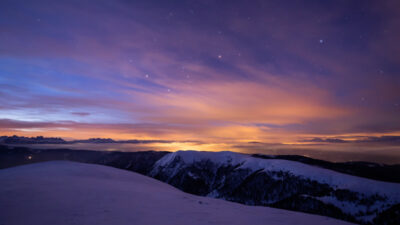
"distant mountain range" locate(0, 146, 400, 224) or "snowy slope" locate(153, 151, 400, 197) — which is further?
"snowy slope" locate(153, 151, 400, 197)

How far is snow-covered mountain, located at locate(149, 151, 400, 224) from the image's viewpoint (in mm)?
75812

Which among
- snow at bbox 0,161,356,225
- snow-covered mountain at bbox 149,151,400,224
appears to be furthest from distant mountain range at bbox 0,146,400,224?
snow at bbox 0,161,356,225

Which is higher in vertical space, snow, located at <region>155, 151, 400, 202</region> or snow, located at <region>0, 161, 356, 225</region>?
snow, located at <region>0, 161, 356, 225</region>

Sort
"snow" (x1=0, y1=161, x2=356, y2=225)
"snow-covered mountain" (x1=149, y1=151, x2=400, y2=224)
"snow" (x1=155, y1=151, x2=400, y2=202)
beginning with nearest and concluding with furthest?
"snow" (x1=0, y1=161, x2=356, y2=225) → "snow-covered mountain" (x1=149, y1=151, x2=400, y2=224) → "snow" (x1=155, y1=151, x2=400, y2=202)

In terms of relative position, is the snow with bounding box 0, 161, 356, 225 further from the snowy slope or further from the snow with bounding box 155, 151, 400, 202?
the snowy slope

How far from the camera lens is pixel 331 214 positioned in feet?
256

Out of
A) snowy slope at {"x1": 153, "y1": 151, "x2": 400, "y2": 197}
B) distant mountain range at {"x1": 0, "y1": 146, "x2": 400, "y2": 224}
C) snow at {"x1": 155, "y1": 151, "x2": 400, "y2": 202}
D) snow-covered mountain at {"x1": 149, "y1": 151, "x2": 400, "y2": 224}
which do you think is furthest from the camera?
snowy slope at {"x1": 153, "y1": 151, "x2": 400, "y2": 197}

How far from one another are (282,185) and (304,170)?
50.0ft

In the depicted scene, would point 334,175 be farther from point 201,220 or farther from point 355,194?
point 201,220

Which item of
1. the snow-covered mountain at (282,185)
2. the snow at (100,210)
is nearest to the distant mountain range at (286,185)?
the snow-covered mountain at (282,185)

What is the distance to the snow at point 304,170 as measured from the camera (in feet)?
263

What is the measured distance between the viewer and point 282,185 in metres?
106

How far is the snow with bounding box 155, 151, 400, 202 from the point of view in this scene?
80188 millimetres

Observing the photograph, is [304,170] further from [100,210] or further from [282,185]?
[100,210]
